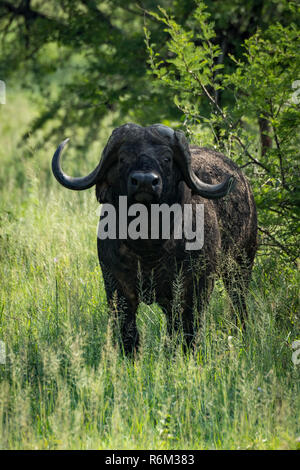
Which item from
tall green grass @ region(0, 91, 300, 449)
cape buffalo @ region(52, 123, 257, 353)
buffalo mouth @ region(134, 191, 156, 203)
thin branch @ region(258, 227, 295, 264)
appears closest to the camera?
tall green grass @ region(0, 91, 300, 449)

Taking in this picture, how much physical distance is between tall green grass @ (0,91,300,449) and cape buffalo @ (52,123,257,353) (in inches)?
8.2

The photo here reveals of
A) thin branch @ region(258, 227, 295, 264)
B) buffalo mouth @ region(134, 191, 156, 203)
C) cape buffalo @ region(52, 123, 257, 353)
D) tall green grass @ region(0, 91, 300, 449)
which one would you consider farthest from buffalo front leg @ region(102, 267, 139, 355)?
thin branch @ region(258, 227, 295, 264)

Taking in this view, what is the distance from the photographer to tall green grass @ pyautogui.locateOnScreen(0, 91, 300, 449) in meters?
3.88

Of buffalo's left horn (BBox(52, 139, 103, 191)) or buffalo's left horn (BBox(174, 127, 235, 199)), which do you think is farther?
buffalo's left horn (BBox(52, 139, 103, 191))

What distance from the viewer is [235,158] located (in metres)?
6.60

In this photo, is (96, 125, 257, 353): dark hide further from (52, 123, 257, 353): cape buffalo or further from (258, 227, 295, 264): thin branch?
(258, 227, 295, 264): thin branch

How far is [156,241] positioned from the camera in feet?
15.1

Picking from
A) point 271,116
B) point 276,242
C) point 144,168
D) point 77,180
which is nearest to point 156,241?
point 144,168

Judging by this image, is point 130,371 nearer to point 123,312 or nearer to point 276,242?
point 123,312

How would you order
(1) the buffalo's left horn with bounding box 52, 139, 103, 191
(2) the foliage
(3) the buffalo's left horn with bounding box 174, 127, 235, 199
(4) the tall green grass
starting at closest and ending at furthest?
(4) the tall green grass < (3) the buffalo's left horn with bounding box 174, 127, 235, 199 < (1) the buffalo's left horn with bounding box 52, 139, 103, 191 < (2) the foliage

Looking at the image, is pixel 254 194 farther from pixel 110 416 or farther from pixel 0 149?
pixel 0 149

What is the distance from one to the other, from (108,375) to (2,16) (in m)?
7.99

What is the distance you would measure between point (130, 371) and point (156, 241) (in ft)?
2.97

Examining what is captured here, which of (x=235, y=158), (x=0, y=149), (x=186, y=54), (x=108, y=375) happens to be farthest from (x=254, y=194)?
(x=0, y=149)
